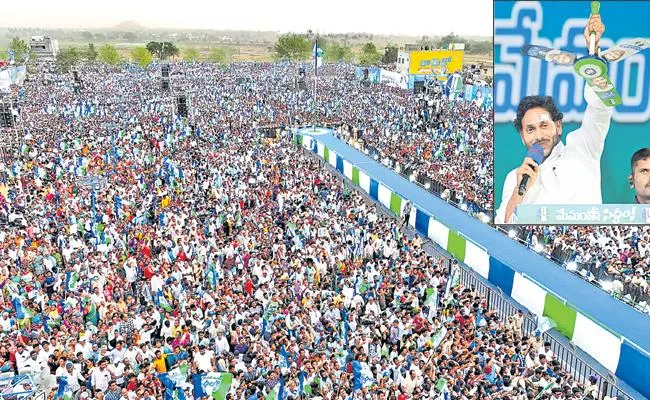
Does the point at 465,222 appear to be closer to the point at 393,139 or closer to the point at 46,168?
the point at 393,139

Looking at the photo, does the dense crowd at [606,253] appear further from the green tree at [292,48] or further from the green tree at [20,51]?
the green tree at [20,51]

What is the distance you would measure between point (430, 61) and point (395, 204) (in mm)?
35307

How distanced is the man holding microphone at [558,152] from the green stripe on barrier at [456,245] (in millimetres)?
2985

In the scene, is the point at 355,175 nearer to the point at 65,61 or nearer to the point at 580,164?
the point at 580,164

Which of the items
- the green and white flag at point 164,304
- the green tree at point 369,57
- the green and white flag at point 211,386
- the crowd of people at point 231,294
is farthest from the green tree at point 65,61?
the green and white flag at point 211,386

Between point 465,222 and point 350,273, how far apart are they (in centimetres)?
615

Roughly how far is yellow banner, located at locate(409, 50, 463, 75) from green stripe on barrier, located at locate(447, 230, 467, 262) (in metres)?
37.8

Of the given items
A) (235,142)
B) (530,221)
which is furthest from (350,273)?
(235,142)

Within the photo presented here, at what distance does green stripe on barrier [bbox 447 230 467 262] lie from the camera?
15.4 metres

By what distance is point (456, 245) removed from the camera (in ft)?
51.6

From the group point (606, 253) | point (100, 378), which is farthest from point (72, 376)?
point (606, 253)

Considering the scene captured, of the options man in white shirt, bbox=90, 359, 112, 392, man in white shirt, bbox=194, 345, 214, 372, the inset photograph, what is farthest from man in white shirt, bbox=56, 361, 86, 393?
the inset photograph

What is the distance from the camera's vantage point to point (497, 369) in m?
9.67

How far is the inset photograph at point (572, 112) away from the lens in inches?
479
